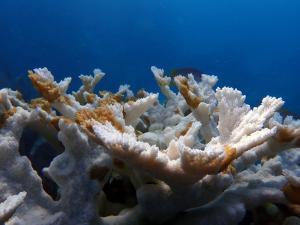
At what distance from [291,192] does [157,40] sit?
2239 inches

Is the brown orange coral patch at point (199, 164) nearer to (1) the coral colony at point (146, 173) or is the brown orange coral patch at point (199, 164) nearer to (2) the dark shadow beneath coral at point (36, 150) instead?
(1) the coral colony at point (146, 173)

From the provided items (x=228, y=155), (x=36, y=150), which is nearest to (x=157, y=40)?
(x=36, y=150)

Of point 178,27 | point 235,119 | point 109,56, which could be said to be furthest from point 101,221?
point 178,27

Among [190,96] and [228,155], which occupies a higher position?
[190,96]

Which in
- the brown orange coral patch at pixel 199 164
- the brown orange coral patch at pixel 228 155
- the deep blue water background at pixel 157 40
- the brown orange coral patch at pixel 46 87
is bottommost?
the brown orange coral patch at pixel 199 164

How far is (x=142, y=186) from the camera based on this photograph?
6.08ft

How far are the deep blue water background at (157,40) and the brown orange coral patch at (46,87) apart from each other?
36181 mm

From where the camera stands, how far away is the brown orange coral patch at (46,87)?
2.49m

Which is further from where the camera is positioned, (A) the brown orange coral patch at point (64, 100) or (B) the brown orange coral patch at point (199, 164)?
(A) the brown orange coral patch at point (64, 100)

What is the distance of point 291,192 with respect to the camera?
6.78 ft

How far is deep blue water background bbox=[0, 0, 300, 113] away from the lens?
44.9 meters

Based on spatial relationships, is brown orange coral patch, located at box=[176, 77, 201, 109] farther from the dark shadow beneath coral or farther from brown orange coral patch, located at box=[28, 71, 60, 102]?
the dark shadow beneath coral

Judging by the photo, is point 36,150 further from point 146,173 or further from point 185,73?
point 185,73

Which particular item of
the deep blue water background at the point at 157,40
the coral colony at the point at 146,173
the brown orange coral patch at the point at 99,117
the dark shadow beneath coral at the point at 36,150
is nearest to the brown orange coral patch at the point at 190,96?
the coral colony at the point at 146,173
